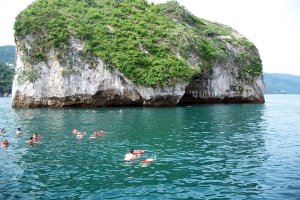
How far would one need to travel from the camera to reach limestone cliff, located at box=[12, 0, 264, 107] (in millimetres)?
62156

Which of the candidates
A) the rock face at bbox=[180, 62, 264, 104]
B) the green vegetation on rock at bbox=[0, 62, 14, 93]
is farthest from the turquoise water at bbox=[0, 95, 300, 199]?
the green vegetation on rock at bbox=[0, 62, 14, 93]

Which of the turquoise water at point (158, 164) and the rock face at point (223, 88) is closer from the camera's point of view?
the turquoise water at point (158, 164)

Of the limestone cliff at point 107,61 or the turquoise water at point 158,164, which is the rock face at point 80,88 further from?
the turquoise water at point 158,164

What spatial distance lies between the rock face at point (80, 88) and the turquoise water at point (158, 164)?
25.6 meters

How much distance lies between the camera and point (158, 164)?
70.5 feet

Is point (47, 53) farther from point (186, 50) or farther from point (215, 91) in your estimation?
point (215, 91)

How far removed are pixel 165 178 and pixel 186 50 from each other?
5137 cm

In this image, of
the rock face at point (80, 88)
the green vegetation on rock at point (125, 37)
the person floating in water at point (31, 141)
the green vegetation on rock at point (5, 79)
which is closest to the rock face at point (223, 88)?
the green vegetation on rock at point (125, 37)

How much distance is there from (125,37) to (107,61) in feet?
26.1

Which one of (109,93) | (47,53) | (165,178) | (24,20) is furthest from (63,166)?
(24,20)

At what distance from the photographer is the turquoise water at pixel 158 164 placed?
1642 cm

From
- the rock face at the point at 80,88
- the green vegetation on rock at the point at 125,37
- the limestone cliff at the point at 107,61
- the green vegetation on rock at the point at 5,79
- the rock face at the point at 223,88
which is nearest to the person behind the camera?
the rock face at the point at 80,88

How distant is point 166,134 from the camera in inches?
1289

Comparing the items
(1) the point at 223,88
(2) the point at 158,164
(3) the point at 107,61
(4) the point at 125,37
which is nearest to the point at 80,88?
(3) the point at 107,61
